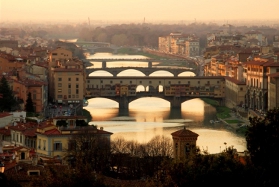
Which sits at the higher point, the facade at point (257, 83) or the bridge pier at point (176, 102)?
the facade at point (257, 83)

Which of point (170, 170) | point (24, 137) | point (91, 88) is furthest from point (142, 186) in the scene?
point (91, 88)

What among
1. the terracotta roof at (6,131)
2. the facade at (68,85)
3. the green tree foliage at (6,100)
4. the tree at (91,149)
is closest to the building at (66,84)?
the facade at (68,85)

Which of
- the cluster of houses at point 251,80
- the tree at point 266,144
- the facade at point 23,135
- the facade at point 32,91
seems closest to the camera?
the tree at point 266,144

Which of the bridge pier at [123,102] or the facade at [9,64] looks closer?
the facade at [9,64]

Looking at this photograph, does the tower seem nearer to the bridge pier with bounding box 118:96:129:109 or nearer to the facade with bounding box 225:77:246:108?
the facade with bounding box 225:77:246:108

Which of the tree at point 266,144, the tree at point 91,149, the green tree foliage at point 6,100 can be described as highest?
the tree at point 266,144

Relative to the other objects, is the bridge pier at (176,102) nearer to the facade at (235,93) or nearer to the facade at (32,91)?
the facade at (235,93)
